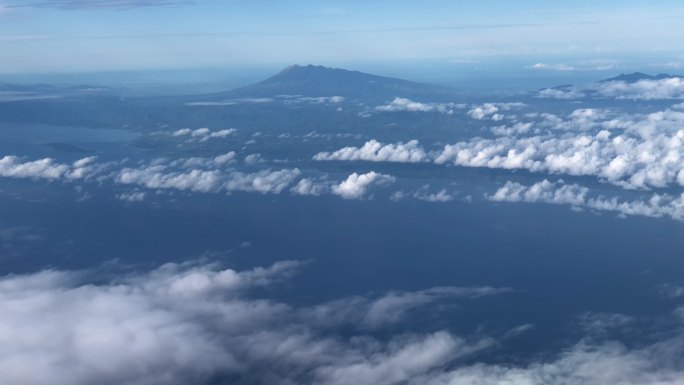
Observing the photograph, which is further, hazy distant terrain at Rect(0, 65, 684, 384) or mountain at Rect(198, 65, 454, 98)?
mountain at Rect(198, 65, 454, 98)

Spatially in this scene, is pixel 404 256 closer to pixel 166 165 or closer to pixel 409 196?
pixel 409 196

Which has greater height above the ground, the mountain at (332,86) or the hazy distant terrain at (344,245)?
the mountain at (332,86)

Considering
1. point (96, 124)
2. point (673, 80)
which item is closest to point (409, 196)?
point (96, 124)

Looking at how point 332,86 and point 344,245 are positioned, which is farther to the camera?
point 332,86

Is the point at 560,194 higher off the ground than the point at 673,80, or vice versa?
the point at 673,80

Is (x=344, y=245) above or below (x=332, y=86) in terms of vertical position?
below

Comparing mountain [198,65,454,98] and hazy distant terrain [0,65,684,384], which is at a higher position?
mountain [198,65,454,98]

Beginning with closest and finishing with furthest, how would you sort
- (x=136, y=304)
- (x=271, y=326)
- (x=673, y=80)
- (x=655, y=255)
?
(x=271, y=326) < (x=136, y=304) < (x=655, y=255) < (x=673, y=80)

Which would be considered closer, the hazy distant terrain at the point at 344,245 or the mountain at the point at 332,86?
the hazy distant terrain at the point at 344,245
